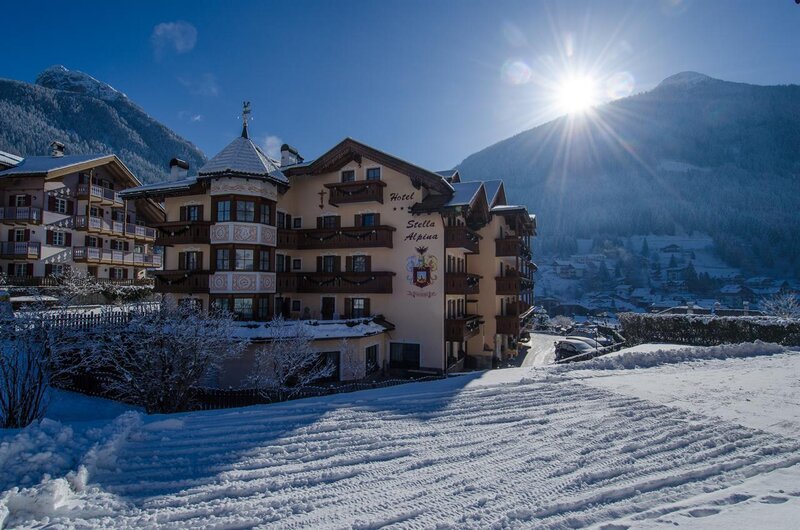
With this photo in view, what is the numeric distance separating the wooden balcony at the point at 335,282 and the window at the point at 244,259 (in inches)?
94.3

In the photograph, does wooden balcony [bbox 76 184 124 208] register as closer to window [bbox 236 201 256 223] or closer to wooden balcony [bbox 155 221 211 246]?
wooden balcony [bbox 155 221 211 246]

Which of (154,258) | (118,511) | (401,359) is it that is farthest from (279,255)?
(154,258)

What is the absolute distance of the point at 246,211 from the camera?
72.4 feet

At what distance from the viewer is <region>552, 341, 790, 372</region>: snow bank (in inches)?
594

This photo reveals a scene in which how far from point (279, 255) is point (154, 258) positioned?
2370 cm

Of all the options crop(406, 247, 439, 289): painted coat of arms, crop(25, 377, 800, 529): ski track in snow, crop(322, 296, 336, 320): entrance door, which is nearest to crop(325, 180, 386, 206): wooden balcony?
crop(406, 247, 439, 289): painted coat of arms

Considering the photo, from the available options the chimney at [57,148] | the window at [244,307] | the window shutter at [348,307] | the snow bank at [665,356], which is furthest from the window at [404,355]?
the chimney at [57,148]

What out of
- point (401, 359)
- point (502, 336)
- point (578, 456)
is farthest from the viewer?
point (502, 336)

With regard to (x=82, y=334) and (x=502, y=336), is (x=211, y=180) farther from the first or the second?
(x=502, y=336)

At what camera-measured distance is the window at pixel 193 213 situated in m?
23.8

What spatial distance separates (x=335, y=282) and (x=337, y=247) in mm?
2257

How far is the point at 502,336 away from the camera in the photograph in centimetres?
3058

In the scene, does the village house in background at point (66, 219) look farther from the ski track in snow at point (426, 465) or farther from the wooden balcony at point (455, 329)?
the ski track in snow at point (426, 465)

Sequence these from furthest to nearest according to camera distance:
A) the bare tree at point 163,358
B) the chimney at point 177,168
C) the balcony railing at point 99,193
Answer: the balcony railing at point 99,193, the chimney at point 177,168, the bare tree at point 163,358
